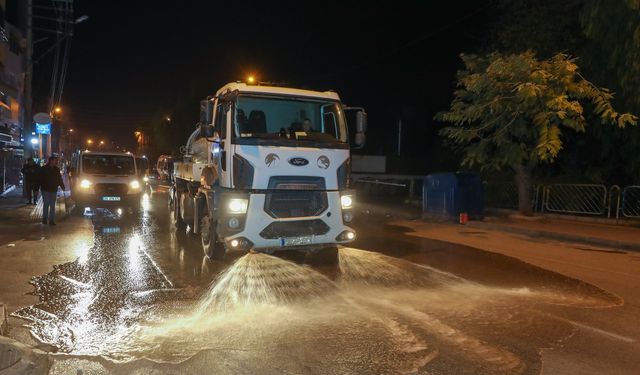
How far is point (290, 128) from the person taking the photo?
30.4 feet

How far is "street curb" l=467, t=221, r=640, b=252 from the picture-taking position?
41.3 feet

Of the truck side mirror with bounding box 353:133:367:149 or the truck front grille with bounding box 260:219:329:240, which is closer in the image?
the truck front grille with bounding box 260:219:329:240

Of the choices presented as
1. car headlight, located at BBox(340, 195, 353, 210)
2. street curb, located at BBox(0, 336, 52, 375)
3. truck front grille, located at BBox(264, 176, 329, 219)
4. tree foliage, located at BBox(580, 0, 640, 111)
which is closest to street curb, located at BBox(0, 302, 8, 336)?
street curb, located at BBox(0, 336, 52, 375)

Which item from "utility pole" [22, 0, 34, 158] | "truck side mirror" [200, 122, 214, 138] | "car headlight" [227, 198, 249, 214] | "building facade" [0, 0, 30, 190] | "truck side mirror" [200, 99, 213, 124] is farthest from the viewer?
"building facade" [0, 0, 30, 190]

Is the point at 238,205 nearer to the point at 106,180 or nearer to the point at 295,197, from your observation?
the point at 295,197

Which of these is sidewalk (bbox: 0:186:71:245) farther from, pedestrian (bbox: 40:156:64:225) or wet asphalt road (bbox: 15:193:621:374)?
wet asphalt road (bbox: 15:193:621:374)

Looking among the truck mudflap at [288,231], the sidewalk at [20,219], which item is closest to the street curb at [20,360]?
the truck mudflap at [288,231]

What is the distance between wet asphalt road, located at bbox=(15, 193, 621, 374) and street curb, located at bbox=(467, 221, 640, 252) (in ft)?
12.5

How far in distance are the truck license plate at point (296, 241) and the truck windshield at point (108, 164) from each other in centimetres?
1120

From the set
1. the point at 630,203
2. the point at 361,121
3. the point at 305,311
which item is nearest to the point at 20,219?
the point at 361,121

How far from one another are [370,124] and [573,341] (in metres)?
36.1

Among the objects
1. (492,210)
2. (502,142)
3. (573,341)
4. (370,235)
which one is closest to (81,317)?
(573,341)

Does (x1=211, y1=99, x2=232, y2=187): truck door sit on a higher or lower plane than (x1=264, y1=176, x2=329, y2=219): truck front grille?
higher

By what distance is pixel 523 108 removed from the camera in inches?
608
